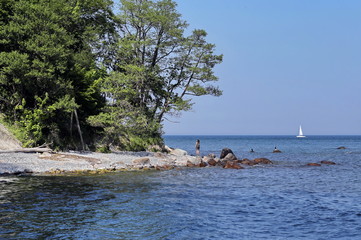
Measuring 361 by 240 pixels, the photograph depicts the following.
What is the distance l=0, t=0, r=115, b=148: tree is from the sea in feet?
31.4

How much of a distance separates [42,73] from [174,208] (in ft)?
62.6

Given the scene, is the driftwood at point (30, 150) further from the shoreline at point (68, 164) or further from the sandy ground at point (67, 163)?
the sandy ground at point (67, 163)

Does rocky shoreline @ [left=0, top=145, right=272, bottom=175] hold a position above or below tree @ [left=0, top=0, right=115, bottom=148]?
below

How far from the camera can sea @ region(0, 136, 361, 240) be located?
12.1m

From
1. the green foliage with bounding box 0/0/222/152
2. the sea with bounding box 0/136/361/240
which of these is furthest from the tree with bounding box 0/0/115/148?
the sea with bounding box 0/136/361/240

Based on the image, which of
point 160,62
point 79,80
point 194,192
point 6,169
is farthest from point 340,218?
point 160,62

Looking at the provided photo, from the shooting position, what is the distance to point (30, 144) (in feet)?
101

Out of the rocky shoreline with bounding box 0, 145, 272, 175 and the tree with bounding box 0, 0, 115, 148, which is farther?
the tree with bounding box 0, 0, 115, 148

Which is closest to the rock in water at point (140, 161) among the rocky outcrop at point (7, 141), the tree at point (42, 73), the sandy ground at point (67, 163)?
the sandy ground at point (67, 163)

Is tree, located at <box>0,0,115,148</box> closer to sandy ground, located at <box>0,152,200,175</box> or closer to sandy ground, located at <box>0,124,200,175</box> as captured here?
sandy ground, located at <box>0,124,200,175</box>

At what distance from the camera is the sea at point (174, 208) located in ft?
39.9

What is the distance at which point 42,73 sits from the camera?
3019 centimetres

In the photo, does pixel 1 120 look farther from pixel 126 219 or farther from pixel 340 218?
pixel 340 218

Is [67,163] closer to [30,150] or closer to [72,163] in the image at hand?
[72,163]
